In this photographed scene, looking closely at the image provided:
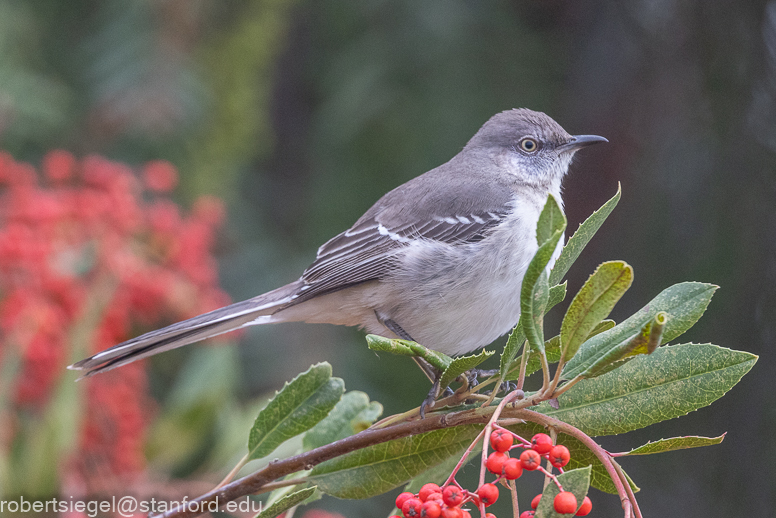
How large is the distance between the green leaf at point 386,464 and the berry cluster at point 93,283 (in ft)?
3.21

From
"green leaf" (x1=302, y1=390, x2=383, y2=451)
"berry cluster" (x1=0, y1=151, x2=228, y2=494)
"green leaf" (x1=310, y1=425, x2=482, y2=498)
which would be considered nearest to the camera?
"green leaf" (x1=310, y1=425, x2=482, y2=498)

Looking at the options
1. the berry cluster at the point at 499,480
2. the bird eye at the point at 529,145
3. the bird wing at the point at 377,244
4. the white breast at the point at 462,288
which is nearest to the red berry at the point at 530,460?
the berry cluster at the point at 499,480

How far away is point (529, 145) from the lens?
9.07 ft

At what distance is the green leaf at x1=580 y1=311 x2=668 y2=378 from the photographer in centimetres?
92

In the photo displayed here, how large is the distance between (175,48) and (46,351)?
1.56 meters

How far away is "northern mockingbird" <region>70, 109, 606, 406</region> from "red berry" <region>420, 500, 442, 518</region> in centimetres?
111

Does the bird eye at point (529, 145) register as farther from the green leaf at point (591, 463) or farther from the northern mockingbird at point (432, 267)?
the green leaf at point (591, 463)

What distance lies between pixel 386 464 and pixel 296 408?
212 millimetres

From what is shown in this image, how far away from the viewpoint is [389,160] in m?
3.28

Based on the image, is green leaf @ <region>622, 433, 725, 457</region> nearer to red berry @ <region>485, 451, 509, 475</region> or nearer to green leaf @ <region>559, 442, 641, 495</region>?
green leaf @ <region>559, 442, 641, 495</region>

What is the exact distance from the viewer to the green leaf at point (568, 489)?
3.28 ft

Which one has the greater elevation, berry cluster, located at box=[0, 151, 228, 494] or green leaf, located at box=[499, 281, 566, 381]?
berry cluster, located at box=[0, 151, 228, 494]

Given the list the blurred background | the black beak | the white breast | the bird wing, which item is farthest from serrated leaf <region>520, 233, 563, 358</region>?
the black beak

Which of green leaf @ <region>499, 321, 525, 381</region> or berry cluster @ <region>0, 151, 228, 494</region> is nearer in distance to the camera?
green leaf @ <region>499, 321, 525, 381</region>
